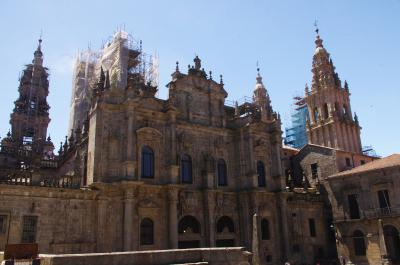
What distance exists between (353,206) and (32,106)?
39014mm

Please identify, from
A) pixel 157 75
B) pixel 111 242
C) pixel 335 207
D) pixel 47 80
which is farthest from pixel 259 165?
pixel 47 80

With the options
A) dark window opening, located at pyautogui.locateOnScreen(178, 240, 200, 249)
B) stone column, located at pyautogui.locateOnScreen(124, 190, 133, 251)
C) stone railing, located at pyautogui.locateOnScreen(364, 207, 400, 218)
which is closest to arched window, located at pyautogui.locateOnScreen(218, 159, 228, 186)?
dark window opening, located at pyautogui.locateOnScreen(178, 240, 200, 249)

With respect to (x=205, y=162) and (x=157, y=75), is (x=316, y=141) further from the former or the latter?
(x=205, y=162)

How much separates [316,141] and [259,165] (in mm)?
22126

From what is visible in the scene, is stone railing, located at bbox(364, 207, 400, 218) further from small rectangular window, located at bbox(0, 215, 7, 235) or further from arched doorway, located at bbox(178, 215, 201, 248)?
small rectangular window, located at bbox(0, 215, 7, 235)

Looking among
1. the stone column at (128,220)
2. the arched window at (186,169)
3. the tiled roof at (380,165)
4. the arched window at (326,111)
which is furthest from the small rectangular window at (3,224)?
the arched window at (326,111)

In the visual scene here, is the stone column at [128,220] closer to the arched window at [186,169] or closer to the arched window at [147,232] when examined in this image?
the arched window at [147,232]

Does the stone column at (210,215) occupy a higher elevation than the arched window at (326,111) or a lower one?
lower

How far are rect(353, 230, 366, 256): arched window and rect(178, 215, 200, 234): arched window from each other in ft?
50.1

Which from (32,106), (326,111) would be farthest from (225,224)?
(32,106)

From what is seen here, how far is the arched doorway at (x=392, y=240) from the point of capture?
32.6 m

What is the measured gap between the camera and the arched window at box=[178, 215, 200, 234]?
2670cm

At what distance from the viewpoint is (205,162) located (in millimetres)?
28781

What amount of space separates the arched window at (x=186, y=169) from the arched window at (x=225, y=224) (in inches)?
156
